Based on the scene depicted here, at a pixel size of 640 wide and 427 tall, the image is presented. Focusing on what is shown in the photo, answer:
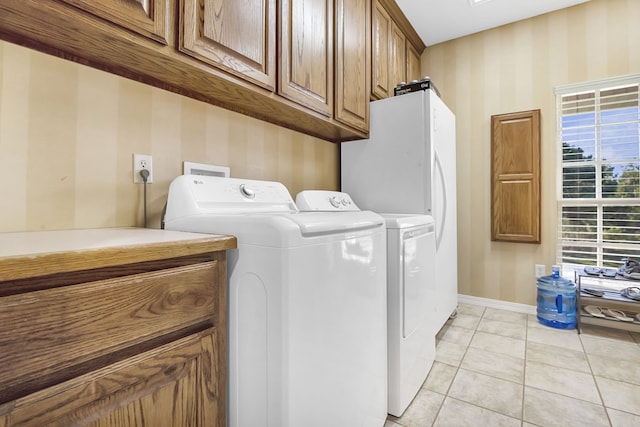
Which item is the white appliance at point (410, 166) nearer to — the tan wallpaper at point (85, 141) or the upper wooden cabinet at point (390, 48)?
the upper wooden cabinet at point (390, 48)

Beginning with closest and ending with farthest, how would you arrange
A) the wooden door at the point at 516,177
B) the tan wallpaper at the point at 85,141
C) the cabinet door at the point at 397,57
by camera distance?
the tan wallpaper at the point at 85,141
the cabinet door at the point at 397,57
the wooden door at the point at 516,177

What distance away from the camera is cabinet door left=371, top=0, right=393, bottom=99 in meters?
2.23

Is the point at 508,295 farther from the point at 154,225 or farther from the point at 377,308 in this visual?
the point at 154,225

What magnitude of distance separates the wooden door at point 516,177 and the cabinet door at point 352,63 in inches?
61.2

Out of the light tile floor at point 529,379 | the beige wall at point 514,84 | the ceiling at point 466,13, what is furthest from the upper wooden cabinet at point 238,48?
the light tile floor at point 529,379

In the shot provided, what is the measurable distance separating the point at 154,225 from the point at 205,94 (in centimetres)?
65

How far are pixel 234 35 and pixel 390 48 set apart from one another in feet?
5.77

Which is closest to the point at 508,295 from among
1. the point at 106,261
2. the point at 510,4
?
the point at 510,4

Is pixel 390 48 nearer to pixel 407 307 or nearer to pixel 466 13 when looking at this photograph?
pixel 466 13

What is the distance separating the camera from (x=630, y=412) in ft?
4.73

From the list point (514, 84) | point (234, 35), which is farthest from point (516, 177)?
point (234, 35)

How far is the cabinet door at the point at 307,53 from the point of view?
145cm

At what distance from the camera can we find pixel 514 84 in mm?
2877

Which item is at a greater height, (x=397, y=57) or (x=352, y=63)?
(x=397, y=57)
